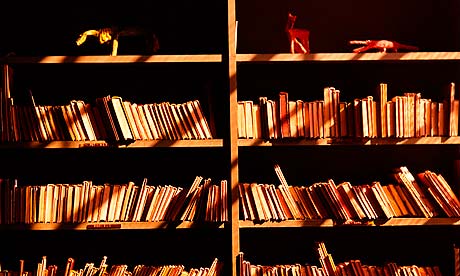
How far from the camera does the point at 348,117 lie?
3.00 m

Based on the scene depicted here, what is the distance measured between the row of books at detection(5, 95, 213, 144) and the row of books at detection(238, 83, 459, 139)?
0.28 metres

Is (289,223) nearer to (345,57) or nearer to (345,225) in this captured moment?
(345,225)

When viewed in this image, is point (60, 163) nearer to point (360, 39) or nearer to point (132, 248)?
point (132, 248)

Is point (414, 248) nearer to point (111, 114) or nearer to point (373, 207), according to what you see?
point (373, 207)

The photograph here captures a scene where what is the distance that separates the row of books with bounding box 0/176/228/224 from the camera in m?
2.92

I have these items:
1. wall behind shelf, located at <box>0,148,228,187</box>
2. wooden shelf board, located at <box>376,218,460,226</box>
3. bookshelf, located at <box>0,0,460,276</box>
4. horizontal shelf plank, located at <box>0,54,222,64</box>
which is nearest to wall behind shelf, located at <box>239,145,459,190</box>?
bookshelf, located at <box>0,0,460,276</box>

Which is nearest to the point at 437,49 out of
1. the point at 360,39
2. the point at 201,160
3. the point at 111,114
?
the point at 360,39

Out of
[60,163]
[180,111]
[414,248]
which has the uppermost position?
[180,111]

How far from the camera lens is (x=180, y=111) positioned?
2.98m

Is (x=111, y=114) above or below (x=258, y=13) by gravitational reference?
below

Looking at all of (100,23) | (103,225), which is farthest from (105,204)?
(100,23)

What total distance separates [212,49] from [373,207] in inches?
51.5

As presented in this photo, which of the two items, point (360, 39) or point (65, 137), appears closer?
point (65, 137)

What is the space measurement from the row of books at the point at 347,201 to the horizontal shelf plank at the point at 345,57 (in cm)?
58
